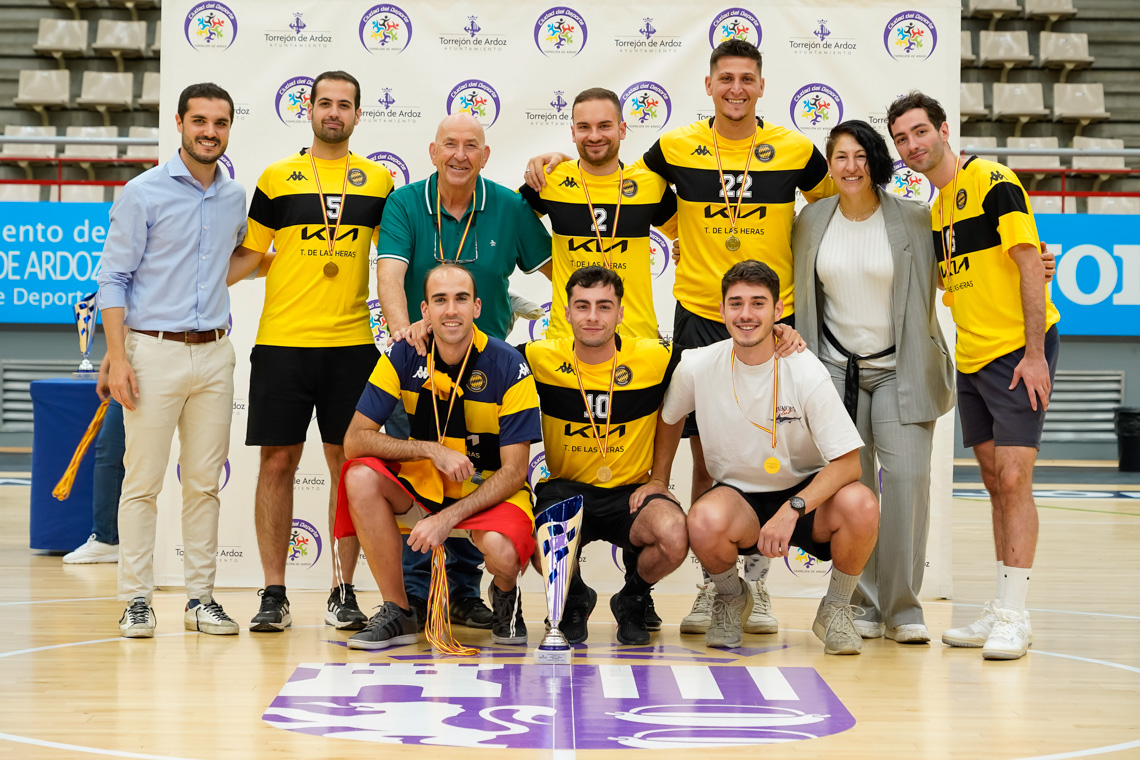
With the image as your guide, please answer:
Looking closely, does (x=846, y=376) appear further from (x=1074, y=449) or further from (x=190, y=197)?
(x=1074, y=449)

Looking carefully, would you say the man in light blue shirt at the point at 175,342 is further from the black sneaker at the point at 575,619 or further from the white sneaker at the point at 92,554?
the white sneaker at the point at 92,554

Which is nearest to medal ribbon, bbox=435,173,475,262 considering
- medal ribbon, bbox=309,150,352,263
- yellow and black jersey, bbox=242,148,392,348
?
yellow and black jersey, bbox=242,148,392,348

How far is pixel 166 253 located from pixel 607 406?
5.67 feet

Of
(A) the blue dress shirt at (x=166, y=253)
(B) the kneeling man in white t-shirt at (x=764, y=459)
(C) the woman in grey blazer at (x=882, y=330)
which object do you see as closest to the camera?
(B) the kneeling man in white t-shirt at (x=764, y=459)

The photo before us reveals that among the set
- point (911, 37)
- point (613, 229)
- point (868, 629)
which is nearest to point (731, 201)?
point (613, 229)

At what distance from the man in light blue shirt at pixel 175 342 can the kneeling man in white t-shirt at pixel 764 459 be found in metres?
1.72

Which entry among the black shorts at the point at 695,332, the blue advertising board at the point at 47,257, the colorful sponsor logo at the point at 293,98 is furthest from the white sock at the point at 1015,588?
the blue advertising board at the point at 47,257

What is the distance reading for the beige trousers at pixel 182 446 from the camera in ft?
13.2

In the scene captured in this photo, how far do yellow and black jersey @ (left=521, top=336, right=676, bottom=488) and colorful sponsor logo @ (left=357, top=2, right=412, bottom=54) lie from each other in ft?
7.08

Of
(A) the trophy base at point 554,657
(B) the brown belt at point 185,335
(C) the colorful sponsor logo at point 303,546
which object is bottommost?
(A) the trophy base at point 554,657

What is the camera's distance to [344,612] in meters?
4.21

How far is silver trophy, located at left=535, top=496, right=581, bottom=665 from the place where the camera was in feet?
11.7

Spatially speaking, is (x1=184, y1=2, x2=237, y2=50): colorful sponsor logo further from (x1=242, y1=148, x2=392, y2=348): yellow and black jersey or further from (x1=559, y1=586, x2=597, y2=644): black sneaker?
(x1=559, y1=586, x2=597, y2=644): black sneaker

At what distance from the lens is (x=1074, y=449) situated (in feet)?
38.4
